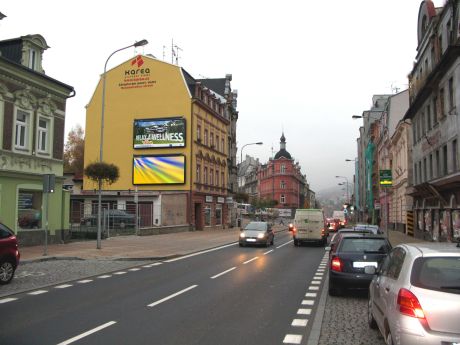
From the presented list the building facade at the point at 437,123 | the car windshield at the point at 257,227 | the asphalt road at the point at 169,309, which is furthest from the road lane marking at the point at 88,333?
the car windshield at the point at 257,227

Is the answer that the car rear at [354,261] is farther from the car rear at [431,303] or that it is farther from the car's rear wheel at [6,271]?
the car's rear wheel at [6,271]

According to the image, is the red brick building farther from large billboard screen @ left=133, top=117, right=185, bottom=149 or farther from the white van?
the white van

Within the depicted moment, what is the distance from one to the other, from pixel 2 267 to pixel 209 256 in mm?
10517

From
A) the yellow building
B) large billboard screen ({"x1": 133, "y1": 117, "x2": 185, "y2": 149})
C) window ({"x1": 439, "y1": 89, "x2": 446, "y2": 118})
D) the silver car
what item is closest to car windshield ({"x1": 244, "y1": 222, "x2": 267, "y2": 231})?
window ({"x1": 439, "y1": 89, "x2": 446, "y2": 118})

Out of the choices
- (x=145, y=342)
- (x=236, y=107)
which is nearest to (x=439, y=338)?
(x=145, y=342)

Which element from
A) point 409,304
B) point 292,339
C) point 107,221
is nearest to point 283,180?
point 107,221

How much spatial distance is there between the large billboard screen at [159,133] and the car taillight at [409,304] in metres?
40.9

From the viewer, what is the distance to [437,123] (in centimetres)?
2769

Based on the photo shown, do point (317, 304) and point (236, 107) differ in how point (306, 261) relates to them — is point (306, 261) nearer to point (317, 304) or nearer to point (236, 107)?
point (317, 304)

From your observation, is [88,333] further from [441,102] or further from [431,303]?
[441,102]

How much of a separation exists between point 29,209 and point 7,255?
11.5 metres

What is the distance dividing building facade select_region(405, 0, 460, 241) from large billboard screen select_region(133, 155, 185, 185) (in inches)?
809

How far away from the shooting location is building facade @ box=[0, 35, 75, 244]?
70.9 ft

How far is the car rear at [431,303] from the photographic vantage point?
15.9 ft
